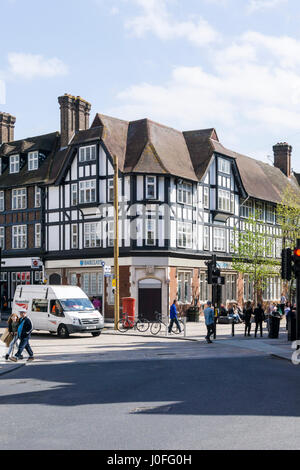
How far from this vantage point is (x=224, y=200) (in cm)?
4594

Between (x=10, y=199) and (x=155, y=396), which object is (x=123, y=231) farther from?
(x=155, y=396)

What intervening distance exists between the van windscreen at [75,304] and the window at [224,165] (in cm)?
2008

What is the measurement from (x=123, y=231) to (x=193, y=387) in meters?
27.6

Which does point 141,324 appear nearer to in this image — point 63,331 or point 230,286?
point 63,331

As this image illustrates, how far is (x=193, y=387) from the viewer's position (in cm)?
1275

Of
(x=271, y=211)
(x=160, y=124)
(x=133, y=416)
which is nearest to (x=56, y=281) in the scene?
(x=160, y=124)

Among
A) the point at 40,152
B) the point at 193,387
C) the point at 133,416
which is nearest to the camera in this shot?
the point at 133,416

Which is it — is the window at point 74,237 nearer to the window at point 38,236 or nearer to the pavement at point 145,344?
the window at point 38,236

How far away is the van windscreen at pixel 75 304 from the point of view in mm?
27923

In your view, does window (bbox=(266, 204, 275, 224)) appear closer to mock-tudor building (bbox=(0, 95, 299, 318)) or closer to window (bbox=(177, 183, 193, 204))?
mock-tudor building (bbox=(0, 95, 299, 318))

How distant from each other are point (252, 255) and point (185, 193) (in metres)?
7.90

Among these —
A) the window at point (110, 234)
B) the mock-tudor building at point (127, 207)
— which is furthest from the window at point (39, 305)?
the window at point (110, 234)
